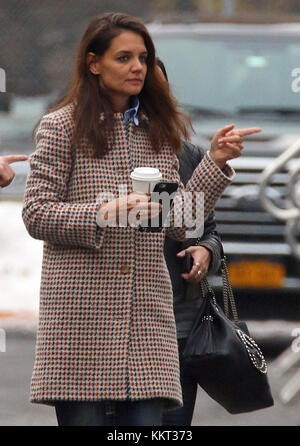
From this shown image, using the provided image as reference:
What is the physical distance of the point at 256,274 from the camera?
303 inches

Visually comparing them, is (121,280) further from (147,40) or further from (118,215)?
(147,40)

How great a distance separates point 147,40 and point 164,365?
988mm

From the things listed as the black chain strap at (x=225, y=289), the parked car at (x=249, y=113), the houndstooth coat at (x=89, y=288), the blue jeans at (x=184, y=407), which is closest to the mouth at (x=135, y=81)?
the houndstooth coat at (x=89, y=288)

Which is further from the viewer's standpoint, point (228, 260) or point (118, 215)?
point (228, 260)

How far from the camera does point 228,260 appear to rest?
7.68m

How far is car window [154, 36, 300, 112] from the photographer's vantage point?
331 inches

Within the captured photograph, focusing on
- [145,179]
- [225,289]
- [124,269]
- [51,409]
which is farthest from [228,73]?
[145,179]

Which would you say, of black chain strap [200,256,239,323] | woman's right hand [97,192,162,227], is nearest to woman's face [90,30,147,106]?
woman's right hand [97,192,162,227]

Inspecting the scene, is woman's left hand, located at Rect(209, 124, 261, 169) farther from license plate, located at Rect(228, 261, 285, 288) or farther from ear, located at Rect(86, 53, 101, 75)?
license plate, located at Rect(228, 261, 285, 288)

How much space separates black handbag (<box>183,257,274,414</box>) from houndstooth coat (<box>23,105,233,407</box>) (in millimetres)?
250

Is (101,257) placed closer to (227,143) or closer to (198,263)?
(198,263)
